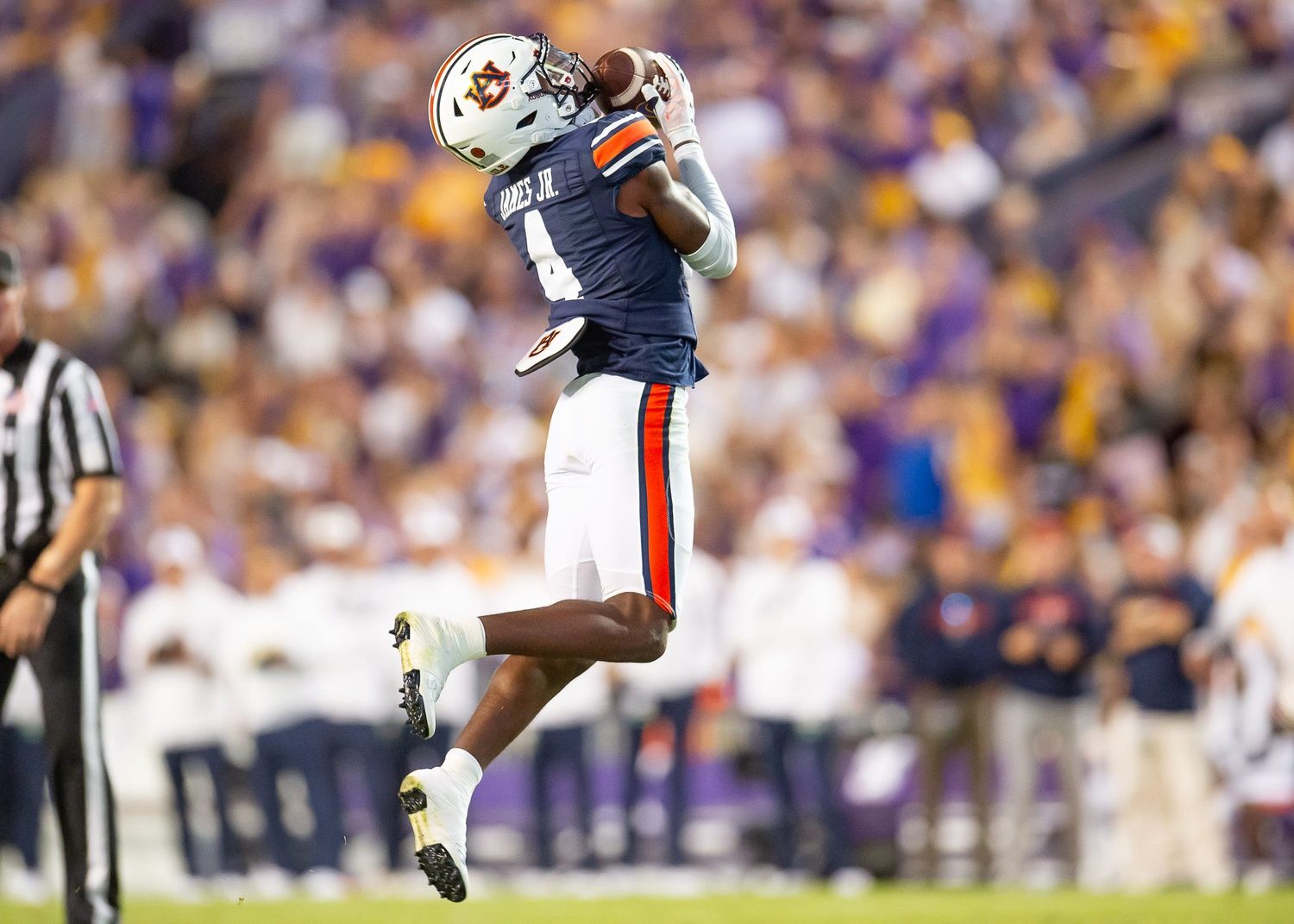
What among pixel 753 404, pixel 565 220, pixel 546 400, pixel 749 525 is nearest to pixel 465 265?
pixel 546 400

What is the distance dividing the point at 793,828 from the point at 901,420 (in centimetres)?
300

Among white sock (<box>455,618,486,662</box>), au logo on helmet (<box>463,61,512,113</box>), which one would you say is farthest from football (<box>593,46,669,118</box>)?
white sock (<box>455,618,486,662</box>)

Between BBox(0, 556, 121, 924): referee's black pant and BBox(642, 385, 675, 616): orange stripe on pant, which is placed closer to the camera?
BBox(642, 385, 675, 616): orange stripe on pant

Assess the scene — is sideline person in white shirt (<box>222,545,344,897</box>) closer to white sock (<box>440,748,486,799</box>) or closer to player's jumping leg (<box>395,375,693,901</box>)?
player's jumping leg (<box>395,375,693,901</box>)

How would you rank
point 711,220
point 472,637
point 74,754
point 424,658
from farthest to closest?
1. point 74,754
2. point 711,220
3. point 472,637
4. point 424,658

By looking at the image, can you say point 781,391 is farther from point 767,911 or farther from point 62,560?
point 62,560

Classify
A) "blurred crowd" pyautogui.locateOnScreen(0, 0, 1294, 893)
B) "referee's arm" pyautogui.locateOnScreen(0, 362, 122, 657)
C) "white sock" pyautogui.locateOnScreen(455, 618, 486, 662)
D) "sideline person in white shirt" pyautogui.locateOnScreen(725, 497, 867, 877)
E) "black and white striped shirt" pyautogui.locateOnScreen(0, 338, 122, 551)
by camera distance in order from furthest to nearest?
"sideline person in white shirt" pyautogui.locateOnScreen(725, 497, 867, 877) < "blurred crowd" pyautogui.locateOnScreen(0, 0, 1294, 893) < "black and white striped shirt" pyautogui.locateOnScreen(0, 338, 122, 551) < "referee's arm" pyautogui.locateOnScreen(0, 362, 122, 657) < "white sock" pyautogui.locateOnScreen(455, 618, 486, 662)

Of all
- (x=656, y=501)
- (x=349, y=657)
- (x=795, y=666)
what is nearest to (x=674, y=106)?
(x=656, y=501)

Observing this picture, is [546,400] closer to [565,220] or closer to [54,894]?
[54,894]

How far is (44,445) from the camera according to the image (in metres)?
6.61

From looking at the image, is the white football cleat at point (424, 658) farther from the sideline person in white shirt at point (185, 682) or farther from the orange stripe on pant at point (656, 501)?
the sideline person in white shirt at point (185, 682)

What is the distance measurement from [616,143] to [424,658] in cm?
155

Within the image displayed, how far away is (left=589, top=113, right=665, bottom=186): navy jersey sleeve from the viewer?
5.44 m

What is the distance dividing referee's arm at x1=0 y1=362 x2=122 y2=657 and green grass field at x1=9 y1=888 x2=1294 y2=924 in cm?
326
